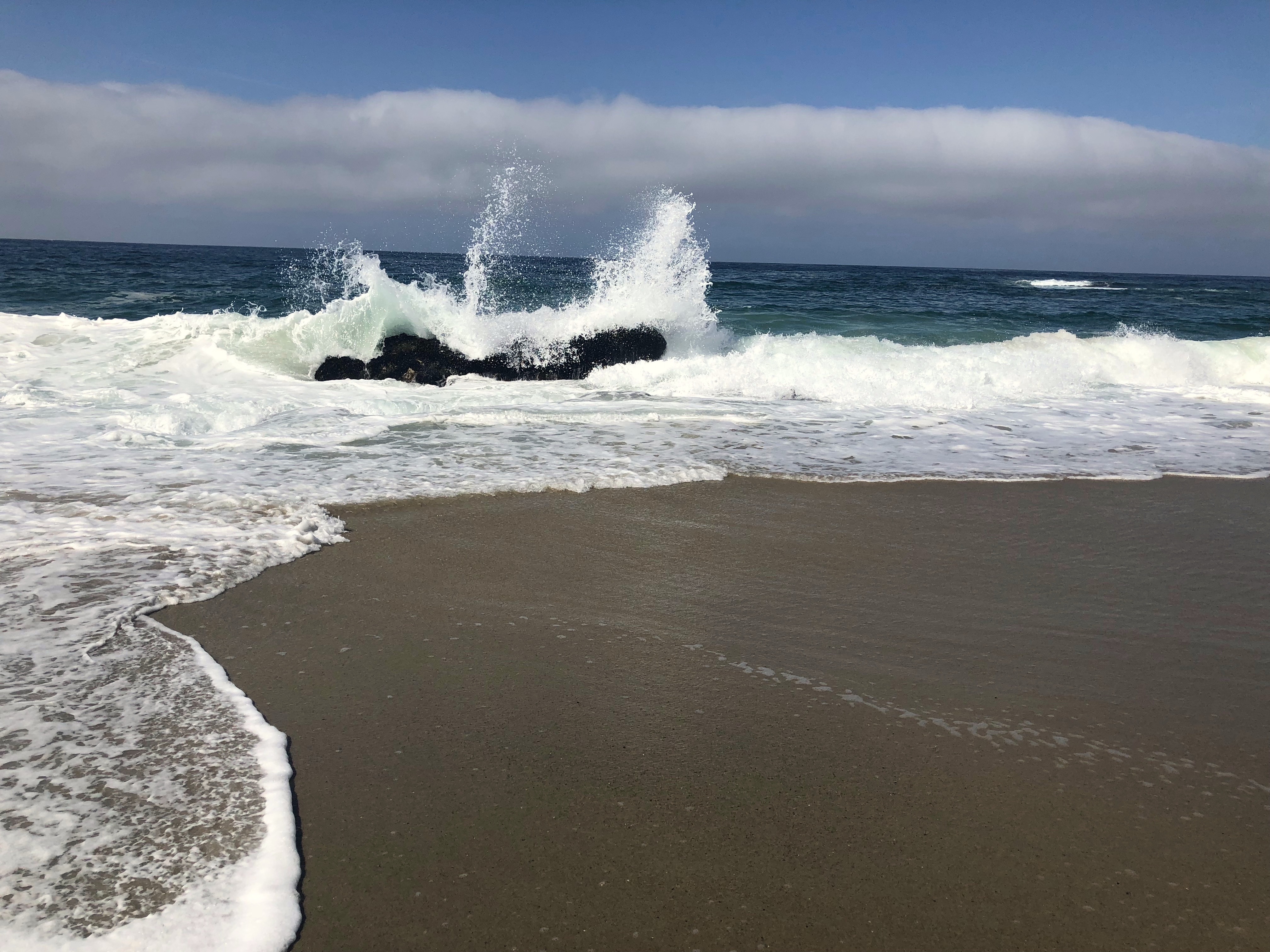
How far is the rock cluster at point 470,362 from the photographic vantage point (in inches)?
411

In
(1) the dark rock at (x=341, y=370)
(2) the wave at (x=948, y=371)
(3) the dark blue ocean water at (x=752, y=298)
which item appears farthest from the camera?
(3) the dark blue ocean water at (x=752, y=298)

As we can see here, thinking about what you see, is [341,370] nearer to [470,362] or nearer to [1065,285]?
[470,362]

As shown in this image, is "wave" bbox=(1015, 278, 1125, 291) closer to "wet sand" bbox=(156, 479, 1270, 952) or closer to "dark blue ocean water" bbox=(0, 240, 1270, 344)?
"dark blue ocean water" bbox=(0, 240, 1270, 344)

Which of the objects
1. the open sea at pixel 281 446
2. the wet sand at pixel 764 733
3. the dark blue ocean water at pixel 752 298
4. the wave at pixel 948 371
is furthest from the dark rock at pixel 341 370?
the wet sand at pixel 764 733

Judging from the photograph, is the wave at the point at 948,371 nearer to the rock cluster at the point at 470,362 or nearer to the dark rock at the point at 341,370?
the rock cluster at the point at 470,362

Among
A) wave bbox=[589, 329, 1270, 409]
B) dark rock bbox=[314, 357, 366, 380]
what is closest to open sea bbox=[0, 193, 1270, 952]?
wave bbox=[589, 329, 1270, 409]

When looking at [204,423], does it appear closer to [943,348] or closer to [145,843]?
[145,843]

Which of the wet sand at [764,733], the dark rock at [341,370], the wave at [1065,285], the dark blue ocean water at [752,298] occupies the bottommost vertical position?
the wet sand at [764,733]

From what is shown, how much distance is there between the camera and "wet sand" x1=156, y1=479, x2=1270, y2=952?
1.74 m

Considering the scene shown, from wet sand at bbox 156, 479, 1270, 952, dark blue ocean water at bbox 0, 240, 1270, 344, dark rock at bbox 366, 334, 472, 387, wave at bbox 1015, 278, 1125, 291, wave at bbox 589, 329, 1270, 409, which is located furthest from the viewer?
wave at bbox 1015, 278, 1125, 291

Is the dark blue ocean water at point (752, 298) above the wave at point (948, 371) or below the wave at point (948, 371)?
above

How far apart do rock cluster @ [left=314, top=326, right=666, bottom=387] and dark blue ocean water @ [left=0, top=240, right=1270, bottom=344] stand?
Answer: 1.59 metres

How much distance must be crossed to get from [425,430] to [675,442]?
2.08m

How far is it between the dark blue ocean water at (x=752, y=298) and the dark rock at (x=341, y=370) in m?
1.85
